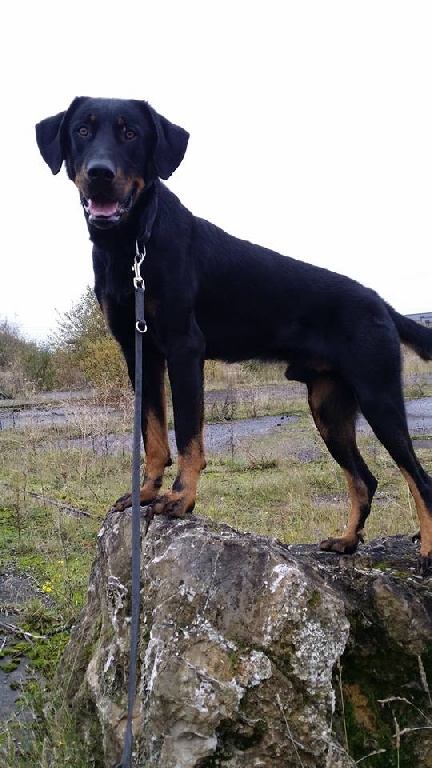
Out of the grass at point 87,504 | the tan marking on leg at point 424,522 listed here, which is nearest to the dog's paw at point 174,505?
the grass at point 87,504

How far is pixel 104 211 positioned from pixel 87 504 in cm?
499

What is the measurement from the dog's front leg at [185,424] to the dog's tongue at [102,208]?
71cm

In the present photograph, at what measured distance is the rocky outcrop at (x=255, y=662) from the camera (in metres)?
2.53

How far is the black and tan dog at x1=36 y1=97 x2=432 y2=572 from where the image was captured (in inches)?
127

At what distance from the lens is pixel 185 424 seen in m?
3.22

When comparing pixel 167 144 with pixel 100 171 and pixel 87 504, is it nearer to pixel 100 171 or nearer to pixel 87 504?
pixel 100 171

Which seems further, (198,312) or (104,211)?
(198,312)

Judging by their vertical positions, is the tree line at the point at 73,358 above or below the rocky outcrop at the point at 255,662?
above

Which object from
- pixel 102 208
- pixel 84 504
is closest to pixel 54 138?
pixel 102 208

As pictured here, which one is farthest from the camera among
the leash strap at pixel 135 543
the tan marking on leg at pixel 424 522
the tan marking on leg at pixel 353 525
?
the tan marking on leg at pixel 353 525

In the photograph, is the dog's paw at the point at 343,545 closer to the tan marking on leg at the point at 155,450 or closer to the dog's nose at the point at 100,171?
the tan marking on leg at the point at 155,450

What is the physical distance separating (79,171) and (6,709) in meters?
2.84

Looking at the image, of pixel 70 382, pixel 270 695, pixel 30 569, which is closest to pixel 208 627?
pixel 270 695

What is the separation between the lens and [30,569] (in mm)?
5352
